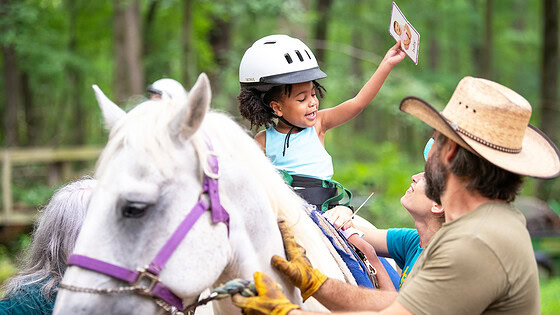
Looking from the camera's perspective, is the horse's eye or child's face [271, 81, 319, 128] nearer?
the horse's eye

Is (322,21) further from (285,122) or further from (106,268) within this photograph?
(106,268)

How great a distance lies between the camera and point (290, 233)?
8.34 feet

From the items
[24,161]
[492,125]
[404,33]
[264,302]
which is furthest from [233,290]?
[24,161]

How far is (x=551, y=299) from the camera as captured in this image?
945cm

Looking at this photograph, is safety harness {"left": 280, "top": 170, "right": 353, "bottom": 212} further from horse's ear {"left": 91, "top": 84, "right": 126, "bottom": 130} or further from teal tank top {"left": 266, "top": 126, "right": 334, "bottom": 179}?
horse's ear {"left": 91, "top": 84, "right": 126, "bottom": 130}

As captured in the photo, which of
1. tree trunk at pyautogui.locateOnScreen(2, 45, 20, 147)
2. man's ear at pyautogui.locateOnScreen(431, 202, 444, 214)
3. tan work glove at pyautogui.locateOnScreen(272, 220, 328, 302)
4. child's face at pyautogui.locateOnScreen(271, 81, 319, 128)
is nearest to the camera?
tan work glove at pyautogui.locateOnScreen(272, 220, 328, 302)

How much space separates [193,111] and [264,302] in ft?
2.51

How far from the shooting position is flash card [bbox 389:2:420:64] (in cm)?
317

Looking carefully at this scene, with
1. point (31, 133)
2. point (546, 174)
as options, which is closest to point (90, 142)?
point (31, 133)

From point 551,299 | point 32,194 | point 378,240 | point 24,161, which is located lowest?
point 551,299

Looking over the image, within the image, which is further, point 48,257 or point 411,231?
point 411,231

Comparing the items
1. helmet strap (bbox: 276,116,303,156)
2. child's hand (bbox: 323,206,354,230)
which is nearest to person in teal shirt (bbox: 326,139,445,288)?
child's hand (bbox: 323,206,354,230)

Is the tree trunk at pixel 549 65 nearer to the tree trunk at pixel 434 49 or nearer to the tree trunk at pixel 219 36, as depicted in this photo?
the tree trunk at pixel 219 36

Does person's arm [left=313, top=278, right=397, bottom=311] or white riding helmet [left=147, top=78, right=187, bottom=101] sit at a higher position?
white riding helmet [left=147, top=78, right=187, bottom=101]
